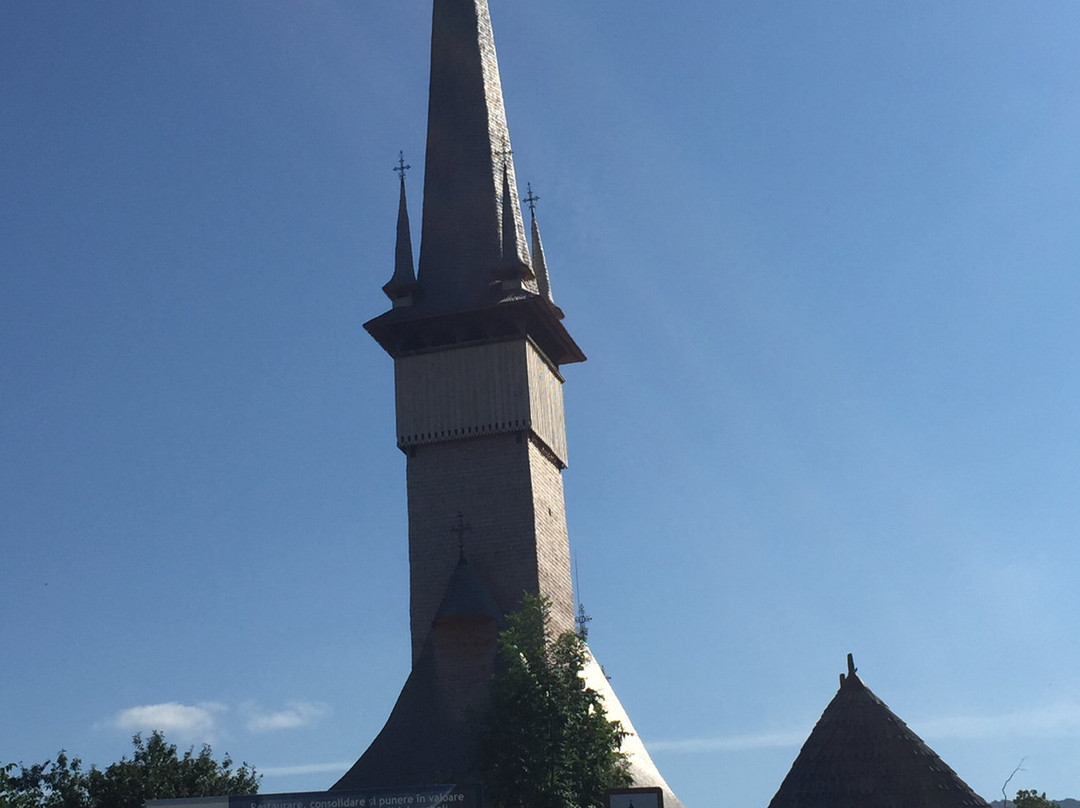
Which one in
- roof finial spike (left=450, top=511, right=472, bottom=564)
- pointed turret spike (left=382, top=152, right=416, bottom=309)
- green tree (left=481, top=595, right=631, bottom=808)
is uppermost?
pointed turret spike (left=382, top=152, right=416, bottom=309)

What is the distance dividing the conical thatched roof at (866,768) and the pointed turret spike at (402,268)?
28.6 meters

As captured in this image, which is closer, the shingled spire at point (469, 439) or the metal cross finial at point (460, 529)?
the shingled spire at point (469, 439)

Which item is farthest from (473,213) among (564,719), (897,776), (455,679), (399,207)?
(897,776)

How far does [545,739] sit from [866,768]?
15.8 metres

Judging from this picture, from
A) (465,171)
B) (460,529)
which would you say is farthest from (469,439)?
(465,171)

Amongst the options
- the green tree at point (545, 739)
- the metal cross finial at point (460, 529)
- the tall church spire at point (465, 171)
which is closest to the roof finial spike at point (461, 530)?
the metal cross finial at point (460, 529)

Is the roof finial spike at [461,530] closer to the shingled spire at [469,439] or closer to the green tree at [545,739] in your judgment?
the shingled spire at [469,439]

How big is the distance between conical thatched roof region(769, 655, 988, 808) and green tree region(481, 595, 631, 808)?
14.3 metres

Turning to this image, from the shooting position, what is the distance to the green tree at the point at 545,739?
36500mm

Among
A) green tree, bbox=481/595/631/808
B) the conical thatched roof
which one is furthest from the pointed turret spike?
the conical thatched roof

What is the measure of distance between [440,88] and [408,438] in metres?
13.0

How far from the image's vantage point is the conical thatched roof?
21.6m

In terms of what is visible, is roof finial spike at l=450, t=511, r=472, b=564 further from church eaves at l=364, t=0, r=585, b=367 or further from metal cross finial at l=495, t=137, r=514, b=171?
metal cross finial at l=495, t=137, r=514, b=171

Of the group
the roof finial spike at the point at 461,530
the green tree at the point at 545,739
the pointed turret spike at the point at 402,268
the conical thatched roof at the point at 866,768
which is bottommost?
the conical thatched roof at the point at 866,768
